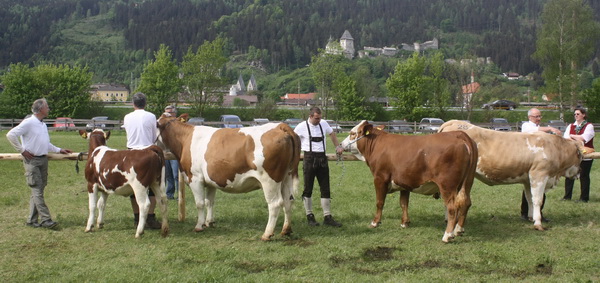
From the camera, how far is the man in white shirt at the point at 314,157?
8.91m

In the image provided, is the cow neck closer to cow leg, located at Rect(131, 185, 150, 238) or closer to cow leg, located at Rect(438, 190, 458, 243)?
cow leg, located at Rect(131, 185, 150, 238)

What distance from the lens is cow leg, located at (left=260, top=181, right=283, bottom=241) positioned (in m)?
7.84

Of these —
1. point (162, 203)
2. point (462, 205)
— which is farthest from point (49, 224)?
point (462, 205)

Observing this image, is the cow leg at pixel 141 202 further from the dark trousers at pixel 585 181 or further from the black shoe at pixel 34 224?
the dark trousers at pixel 585 181

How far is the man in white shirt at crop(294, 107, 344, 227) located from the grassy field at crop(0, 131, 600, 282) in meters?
0.37

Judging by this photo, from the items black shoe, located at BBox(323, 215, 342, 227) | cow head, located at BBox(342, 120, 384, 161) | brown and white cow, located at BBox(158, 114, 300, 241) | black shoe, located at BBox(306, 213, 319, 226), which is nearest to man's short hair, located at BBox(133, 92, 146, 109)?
brown and white cow, located at BBox(158, 114, 300, 241)

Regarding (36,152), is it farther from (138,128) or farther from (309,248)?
(309,248)

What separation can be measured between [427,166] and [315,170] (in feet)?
6.82

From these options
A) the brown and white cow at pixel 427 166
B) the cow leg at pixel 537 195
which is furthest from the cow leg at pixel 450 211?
the cow leg at pixel 537 195

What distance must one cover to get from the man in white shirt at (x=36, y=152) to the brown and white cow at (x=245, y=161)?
226 cm

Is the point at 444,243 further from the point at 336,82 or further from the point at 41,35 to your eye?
the point at 41,35

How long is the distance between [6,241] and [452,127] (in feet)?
26.5

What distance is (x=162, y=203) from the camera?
26.3ft

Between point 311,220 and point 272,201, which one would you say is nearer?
point 272,201
